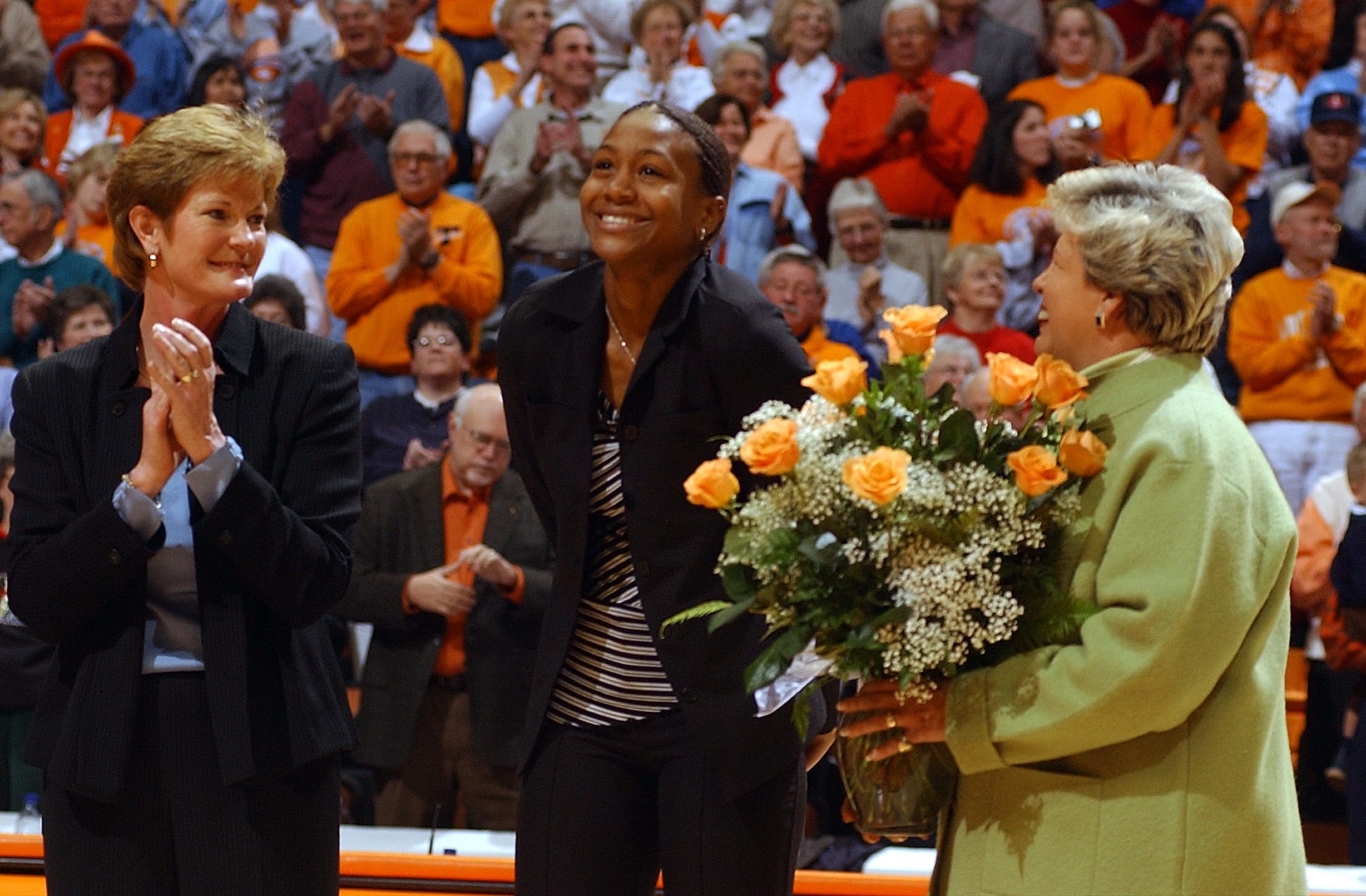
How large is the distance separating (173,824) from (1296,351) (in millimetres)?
5643

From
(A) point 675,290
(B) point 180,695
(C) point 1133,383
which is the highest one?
(A) point 675,290

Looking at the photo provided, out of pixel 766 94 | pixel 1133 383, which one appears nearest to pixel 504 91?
pixel 766 94

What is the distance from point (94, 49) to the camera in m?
8.09

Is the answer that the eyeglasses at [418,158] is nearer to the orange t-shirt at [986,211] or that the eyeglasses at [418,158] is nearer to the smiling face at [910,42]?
the smiling face at [910,42]

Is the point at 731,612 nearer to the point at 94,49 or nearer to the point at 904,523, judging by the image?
the point at 904,523

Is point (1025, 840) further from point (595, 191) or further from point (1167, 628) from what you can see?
point (595, 191)

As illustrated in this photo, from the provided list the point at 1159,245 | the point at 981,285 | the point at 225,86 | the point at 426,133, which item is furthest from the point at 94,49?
the point at 1159,245

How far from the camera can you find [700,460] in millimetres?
2609

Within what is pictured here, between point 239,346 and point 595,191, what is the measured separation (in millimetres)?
605

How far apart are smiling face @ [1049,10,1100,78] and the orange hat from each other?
4535 millimetres

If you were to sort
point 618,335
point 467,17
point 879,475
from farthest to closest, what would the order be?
point 467,17 → point 618,335 → point 879,475

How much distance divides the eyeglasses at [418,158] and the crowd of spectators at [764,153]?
0.04ft

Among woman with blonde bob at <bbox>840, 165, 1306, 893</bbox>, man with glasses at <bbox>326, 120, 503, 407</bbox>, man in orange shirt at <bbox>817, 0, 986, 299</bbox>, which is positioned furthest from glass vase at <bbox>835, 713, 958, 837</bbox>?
man in orange shirt at <bbox>817, 0, 986, 299</bbox>

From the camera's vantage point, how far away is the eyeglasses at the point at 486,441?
17.5 ft
